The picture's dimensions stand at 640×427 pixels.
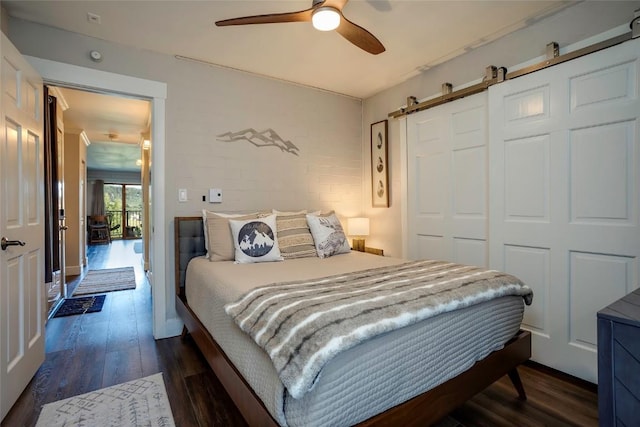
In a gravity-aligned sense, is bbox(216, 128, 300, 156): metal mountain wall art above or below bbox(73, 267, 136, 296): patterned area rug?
above

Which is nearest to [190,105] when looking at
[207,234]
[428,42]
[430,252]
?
[207,234]

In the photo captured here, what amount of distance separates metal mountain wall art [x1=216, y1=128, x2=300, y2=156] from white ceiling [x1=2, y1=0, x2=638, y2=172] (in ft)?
1.91

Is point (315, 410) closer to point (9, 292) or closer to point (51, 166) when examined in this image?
point (9, 292)

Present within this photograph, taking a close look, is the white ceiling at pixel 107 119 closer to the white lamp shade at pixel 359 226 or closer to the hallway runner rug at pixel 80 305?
the hallway runner rug at pixel 80 305

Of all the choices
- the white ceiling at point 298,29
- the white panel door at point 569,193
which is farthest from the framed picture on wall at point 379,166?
the white panel door at point 569,193

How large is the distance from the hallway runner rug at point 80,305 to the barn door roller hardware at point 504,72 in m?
3.86

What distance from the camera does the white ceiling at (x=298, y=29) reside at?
6.75 ft

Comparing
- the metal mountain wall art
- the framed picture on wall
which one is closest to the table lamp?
the framed picture on wall

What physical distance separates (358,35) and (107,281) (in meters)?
4.82

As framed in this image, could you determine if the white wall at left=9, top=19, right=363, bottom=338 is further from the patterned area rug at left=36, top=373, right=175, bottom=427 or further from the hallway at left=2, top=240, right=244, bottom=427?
the patterned area rug at left=36, top=373, right=175, bottom=427

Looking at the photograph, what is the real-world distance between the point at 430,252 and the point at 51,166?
12.0 ft

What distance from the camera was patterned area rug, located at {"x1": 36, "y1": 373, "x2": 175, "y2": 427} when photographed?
1590mm

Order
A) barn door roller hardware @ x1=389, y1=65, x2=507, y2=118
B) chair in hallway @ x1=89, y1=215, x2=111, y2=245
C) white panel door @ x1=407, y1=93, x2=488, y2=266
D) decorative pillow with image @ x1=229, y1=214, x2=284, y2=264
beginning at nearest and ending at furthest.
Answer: decorative pillow with image @ x1=229, y1=214, x2=284, y2=264, barn door roller hardware @ x1=389, y1=65, x2=507, y2=118, white panel door @ x1=407, y1=93, x2=488, y2=266, chair in hallway @ x1=89, y1=215, x2=111, y2=245

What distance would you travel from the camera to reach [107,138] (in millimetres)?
5949
